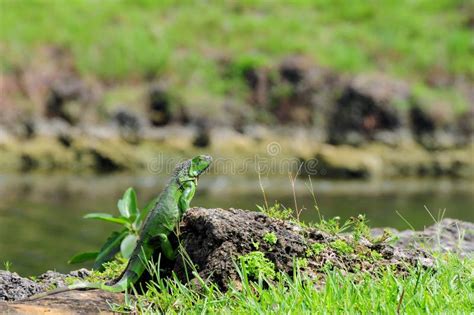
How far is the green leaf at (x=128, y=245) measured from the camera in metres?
7.37

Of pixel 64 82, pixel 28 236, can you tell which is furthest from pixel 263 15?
pixel 28 236

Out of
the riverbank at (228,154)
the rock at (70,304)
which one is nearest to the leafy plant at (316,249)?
the rock at (70,304)

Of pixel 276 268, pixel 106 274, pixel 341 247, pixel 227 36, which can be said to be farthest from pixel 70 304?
pixel 227 36

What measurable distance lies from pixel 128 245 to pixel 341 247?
236 centimetres

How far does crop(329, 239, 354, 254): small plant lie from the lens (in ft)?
19.1

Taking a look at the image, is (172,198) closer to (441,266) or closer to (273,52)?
(441,266)

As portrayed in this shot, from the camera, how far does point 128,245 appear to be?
7523mm

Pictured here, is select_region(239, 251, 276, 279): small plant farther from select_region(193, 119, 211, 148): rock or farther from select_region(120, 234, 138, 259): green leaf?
select_region(193, 119, 211, 148): rock

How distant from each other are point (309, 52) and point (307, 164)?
21.3 feet

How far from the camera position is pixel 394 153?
86.6 ft

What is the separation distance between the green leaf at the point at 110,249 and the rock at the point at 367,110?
19543 millimetres

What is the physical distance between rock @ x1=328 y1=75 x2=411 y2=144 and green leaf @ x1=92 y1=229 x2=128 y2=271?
769 inches
